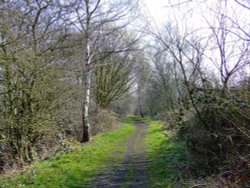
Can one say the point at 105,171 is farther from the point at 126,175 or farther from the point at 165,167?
the point at 165,167

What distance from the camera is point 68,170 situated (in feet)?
34.7

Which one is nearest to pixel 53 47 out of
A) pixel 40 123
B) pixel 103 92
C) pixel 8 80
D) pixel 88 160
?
pixel 8 80

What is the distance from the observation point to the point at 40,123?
42.0ft

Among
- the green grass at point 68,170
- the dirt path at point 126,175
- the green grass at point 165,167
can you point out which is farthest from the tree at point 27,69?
the green grass at point 165,167

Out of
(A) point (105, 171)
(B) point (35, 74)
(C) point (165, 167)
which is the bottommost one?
(A) point (105, 171)

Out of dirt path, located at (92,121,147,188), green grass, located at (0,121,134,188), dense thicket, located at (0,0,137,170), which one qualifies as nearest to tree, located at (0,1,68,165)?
dense thicket, located at (0,0,137,170)

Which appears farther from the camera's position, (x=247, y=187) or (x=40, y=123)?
(x=40, y=123)

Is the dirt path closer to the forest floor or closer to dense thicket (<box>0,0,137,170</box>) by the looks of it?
the forest floor

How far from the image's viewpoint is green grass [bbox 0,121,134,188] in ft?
29.4

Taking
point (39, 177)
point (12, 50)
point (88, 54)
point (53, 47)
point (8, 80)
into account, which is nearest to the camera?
point (39, 177)

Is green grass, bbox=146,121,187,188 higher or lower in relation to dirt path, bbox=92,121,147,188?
higher

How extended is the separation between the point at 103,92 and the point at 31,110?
16.2 metres

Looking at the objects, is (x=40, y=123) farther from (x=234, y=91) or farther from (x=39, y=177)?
(x=234, y=91)

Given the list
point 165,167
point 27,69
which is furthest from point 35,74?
point 165,167
